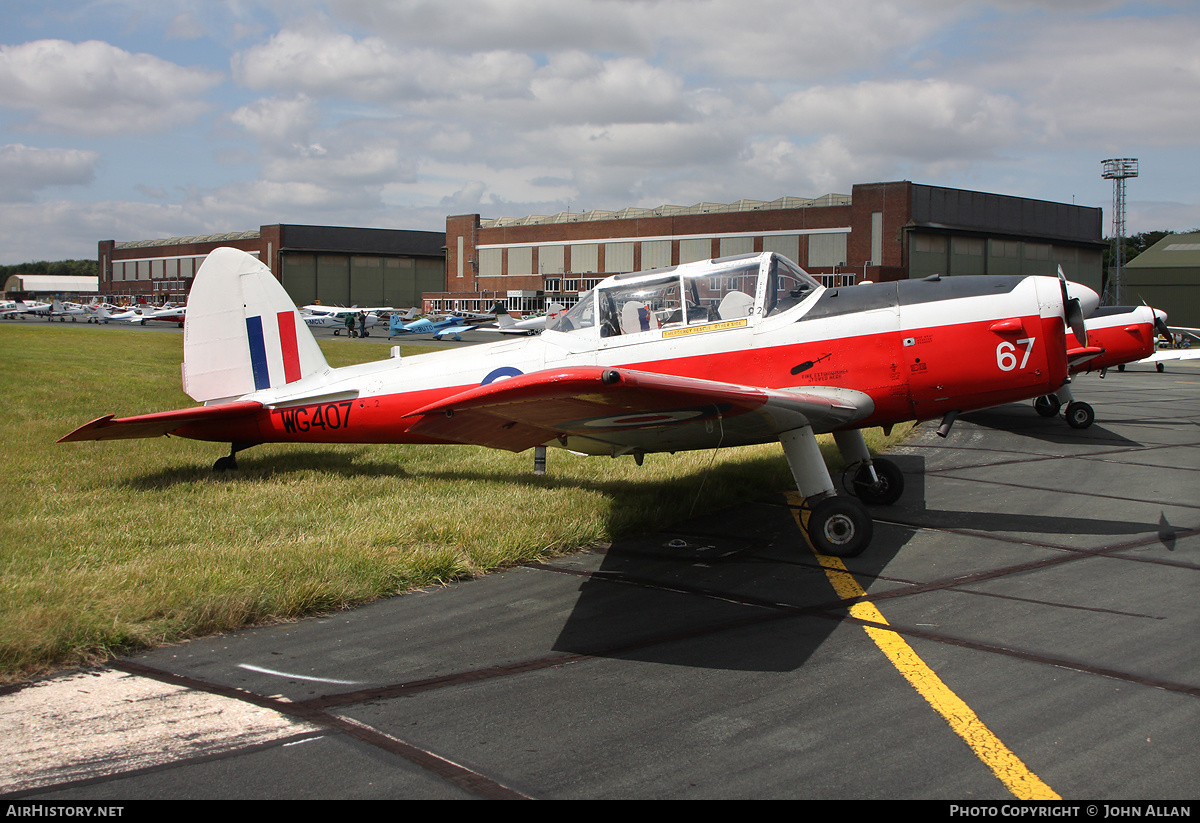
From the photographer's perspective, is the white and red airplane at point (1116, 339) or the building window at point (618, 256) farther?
the building window at point (618, 256)

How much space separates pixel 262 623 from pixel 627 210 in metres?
69.4

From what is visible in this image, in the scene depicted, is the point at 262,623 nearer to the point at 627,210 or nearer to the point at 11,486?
the point at 11,486

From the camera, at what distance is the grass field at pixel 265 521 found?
190 inches

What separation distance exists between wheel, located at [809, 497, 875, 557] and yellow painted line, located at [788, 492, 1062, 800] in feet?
2.05

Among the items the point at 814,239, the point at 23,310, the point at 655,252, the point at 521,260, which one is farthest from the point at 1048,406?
the point at 23,310

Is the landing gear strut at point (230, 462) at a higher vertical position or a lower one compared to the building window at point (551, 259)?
lower

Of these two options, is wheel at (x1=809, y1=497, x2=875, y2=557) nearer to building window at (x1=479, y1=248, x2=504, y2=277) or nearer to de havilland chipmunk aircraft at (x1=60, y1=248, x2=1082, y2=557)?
de havilland chipmunk aircraft at (x1=60, y1=248, x2=1082, y2=557)

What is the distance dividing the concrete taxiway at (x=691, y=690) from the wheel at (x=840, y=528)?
0.54ft

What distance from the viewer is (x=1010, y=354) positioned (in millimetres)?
6805

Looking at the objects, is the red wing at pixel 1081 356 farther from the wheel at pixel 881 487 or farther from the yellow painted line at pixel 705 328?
the yellow painted line at pixel 705 328

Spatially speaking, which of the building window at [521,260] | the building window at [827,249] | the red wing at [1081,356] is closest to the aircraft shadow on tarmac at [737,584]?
the red wing at [1081,356]

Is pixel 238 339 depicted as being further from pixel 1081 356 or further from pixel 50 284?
pixel 50 284

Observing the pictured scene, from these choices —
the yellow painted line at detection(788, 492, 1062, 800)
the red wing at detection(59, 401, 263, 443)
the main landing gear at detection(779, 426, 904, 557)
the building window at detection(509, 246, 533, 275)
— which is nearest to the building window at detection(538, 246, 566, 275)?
the building window at detection(509, 246, 533, 275)

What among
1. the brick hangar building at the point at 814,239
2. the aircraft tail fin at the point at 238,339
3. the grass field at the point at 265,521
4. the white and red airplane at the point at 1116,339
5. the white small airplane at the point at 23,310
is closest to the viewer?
the grass field at the point at 265,521
